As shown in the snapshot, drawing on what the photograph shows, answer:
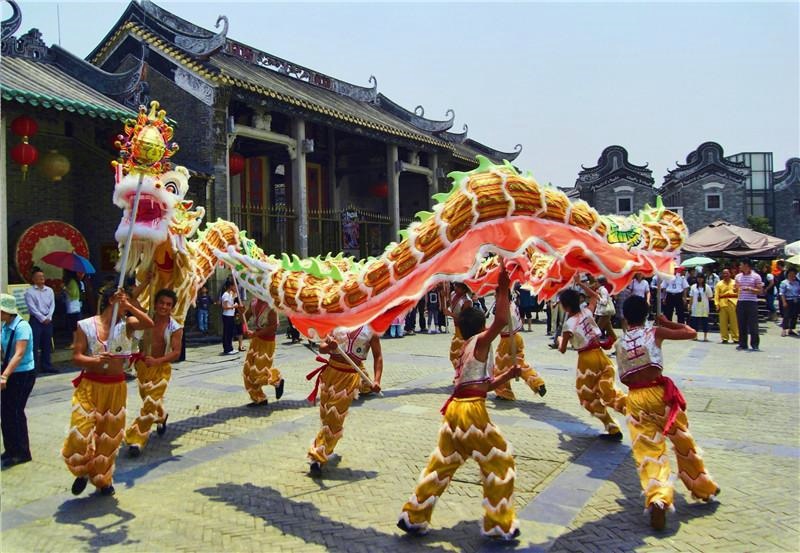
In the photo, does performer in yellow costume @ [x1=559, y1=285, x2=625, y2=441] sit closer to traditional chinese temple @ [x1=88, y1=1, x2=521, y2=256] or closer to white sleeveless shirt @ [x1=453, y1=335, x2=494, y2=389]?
white sleeveless shirt @ [x1=453, y1=335, x2=494, y2=389]

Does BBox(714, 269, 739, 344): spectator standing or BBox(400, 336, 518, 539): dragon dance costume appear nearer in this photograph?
BBox(400, 336, 518, 539): dragon dance costume

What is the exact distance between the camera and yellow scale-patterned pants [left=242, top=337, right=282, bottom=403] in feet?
26.1

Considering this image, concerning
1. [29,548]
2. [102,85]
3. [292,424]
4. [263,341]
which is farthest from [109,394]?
[102,85]

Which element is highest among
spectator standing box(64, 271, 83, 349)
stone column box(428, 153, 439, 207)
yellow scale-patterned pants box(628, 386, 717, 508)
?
stone column box(428, 153, 439, 207)

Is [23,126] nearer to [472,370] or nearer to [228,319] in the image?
[228,319]

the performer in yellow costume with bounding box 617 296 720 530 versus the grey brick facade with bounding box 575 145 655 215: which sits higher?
the grey brick facade with bounding box 575 145 655 215

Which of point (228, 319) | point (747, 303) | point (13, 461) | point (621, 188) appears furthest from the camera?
point (621, 188)

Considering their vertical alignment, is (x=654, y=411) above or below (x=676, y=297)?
below

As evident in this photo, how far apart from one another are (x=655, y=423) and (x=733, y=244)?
16.9 m

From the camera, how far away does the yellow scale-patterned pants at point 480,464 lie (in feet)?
13.2

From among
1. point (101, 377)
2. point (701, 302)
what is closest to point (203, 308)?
point (101, 377)

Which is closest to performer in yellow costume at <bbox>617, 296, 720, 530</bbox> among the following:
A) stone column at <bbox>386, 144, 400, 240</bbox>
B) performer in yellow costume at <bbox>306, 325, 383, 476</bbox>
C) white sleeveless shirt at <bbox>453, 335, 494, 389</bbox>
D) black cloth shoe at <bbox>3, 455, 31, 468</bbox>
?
white sleeveless shirt at <bbox>453, 335, 494, 389</bbox>

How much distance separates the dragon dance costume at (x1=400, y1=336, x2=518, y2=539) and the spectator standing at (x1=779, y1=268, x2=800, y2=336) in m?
14.3

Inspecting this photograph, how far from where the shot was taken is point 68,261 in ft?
37.3
